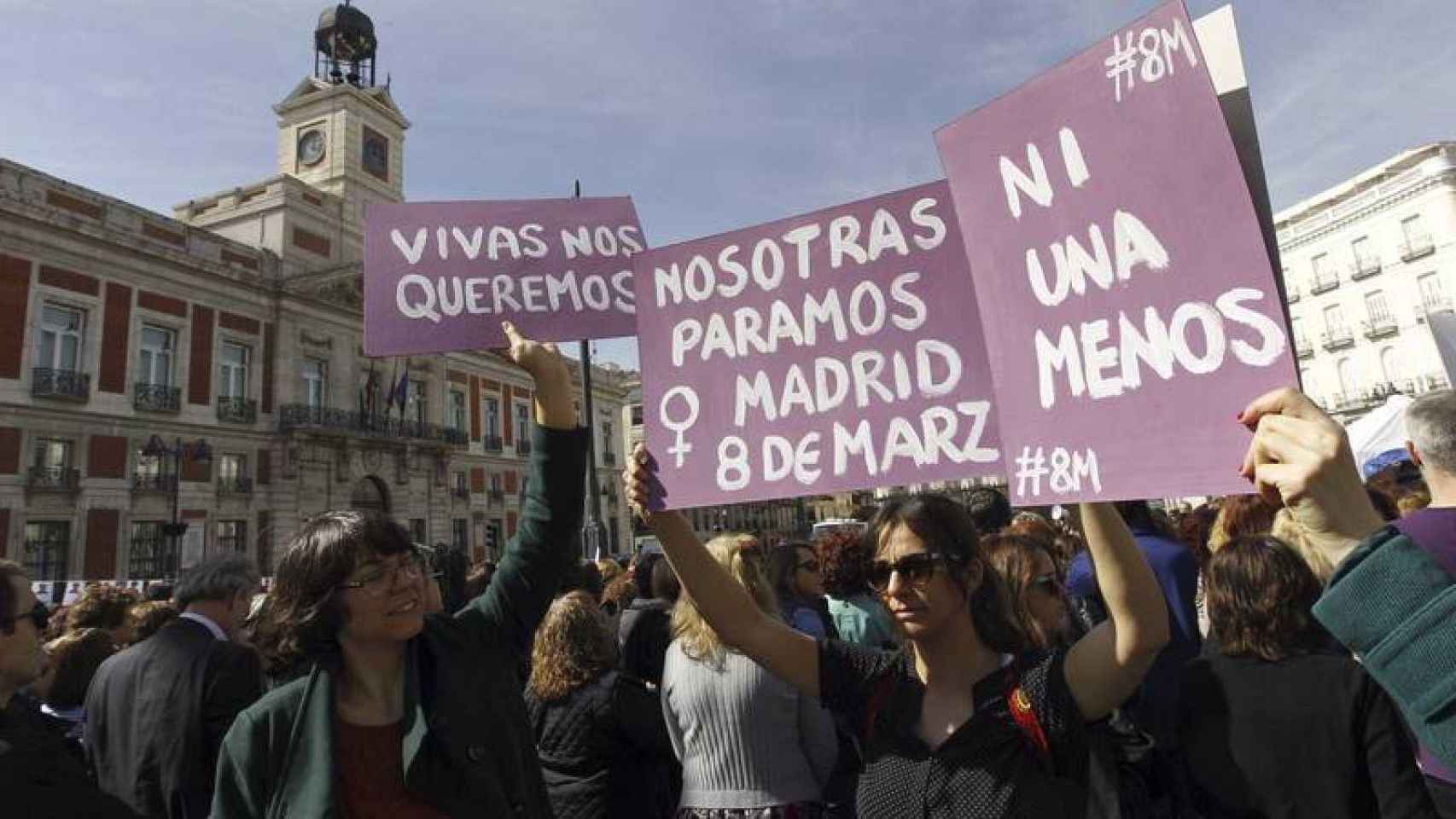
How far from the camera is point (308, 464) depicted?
27172mm

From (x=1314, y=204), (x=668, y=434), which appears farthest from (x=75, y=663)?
(x=1314, y=204)

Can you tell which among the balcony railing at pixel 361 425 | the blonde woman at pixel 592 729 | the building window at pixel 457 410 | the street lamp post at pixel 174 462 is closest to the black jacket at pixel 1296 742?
the blonde woman at pixel 592 729

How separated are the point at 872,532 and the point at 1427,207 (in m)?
38.8

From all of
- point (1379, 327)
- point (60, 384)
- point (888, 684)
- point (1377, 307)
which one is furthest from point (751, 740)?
point (1377, 307)

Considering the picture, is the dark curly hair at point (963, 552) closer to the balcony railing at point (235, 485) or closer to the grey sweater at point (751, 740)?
the grey sweater at point (751, 740)

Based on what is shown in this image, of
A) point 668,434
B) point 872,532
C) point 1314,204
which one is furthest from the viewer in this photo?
point 1314,204

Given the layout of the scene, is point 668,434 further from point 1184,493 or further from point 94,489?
point 94,489

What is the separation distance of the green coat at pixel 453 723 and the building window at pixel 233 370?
2777 cm

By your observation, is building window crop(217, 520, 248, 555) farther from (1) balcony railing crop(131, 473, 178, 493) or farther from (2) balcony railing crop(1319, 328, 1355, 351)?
(2) balcony railing crop(1319, 328, 1355, 351)

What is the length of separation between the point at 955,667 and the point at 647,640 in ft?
9.28

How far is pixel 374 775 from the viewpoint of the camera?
1.76m

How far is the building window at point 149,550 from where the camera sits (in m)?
21.8

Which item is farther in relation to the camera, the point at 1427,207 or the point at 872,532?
the point at 1427,207

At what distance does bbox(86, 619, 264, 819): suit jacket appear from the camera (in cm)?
292
